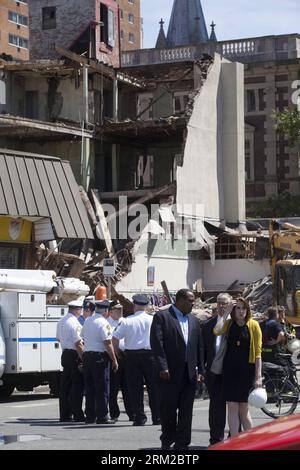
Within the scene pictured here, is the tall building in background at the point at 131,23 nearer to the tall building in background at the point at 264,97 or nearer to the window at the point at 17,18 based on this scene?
the window at the point at 17,18

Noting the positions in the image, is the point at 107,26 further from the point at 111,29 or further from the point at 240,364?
the point at 240,364

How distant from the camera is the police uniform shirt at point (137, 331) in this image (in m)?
17.3

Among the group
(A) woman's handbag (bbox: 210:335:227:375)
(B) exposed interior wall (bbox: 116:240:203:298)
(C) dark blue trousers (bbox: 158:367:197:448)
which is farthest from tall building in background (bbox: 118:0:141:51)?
(C) dark blue trousers (bbox: 158:367:197:448)

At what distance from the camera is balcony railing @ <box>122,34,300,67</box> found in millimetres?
67000

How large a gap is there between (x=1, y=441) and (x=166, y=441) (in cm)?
255

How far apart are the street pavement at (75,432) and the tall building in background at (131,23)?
4262 inches

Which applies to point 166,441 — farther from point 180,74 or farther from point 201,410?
point 180,74

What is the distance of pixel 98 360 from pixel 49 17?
39.1 m

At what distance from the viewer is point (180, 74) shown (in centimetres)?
5038

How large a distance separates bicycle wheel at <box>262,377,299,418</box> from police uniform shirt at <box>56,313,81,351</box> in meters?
3.17

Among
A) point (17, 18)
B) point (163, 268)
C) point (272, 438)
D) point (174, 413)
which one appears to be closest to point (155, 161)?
point (163, 268)

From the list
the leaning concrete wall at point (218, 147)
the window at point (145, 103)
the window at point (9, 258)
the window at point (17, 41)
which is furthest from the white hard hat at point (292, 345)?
the window at point (17, 41)

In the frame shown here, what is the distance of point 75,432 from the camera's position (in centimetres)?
1623
